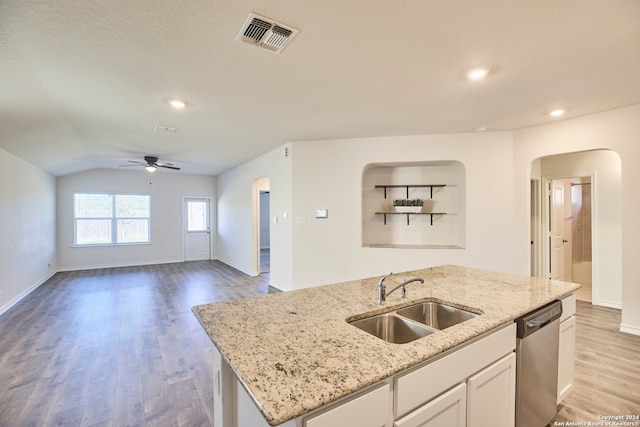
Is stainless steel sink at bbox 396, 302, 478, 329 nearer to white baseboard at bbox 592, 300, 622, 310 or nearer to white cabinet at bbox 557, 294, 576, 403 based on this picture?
white cabinet at bbox 557, 294, 576, 403

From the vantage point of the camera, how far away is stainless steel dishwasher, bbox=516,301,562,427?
1.57m

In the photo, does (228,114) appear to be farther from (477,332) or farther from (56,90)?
(477,332)

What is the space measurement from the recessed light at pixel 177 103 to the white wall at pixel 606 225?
4.84 m

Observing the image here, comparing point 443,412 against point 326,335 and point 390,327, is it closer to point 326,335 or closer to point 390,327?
point 390,327

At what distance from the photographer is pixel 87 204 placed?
23.7 feet

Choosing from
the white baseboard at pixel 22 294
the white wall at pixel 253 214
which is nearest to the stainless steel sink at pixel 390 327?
the white wall at pixel 253 214

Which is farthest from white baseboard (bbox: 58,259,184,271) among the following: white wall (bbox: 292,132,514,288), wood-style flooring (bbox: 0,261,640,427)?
white wall (bbox: 292,132,514,288)

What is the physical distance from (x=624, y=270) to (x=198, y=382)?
4546 millimetres

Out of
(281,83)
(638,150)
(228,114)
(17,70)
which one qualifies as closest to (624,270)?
(638,150)

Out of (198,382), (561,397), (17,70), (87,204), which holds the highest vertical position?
(17,70)

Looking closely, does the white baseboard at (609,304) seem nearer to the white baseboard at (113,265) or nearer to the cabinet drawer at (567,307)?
the cabinet drawer at (567,307)

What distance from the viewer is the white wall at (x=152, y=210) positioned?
699 centimetres

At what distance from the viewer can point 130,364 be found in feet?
8.79

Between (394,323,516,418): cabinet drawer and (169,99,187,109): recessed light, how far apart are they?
306cm
